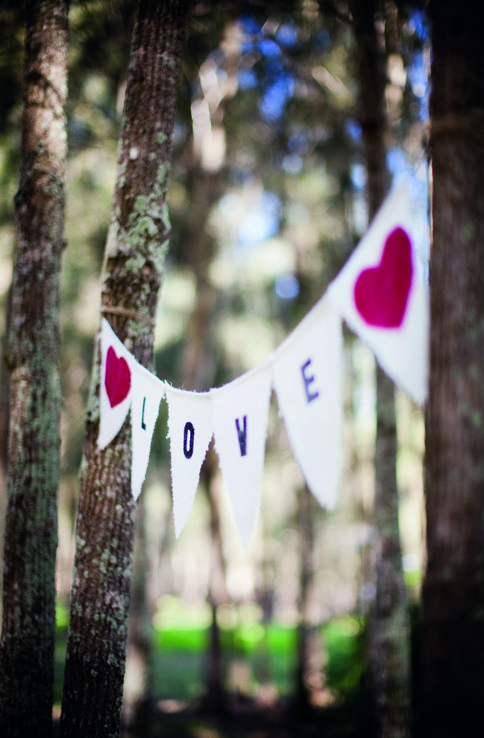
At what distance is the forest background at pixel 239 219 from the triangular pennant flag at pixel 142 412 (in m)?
1.03

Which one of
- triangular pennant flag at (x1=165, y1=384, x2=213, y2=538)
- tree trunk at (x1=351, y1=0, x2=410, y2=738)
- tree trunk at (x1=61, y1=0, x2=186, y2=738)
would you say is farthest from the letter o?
tree trunk at (x1=351, y1=0, x2=410, y2=738)

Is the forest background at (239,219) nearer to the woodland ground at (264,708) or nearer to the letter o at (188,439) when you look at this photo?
the woodland ground at (264,708)

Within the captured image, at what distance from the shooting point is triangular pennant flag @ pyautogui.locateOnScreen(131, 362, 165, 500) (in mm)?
2879

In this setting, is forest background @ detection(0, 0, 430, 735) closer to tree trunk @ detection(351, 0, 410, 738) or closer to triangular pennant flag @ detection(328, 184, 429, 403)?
tree trunk @ detection(351, 0, 410, 738)

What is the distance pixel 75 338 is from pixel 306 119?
753cm

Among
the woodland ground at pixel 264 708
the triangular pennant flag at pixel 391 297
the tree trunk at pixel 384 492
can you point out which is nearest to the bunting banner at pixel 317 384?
the triangular pennant flag at pixel 391 297

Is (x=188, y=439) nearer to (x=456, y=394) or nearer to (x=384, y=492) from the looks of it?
(x=456, y=394)

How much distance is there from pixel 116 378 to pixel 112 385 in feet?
0.20

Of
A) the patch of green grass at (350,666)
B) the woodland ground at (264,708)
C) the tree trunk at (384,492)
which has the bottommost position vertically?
the woodland ground at (264,708)

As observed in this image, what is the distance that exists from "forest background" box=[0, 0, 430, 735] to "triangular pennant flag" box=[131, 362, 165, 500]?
1031 mm

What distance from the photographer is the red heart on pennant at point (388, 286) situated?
2123mm

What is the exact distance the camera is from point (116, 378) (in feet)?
10.7

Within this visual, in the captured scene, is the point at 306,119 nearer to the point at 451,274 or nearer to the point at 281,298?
the point at 281,298

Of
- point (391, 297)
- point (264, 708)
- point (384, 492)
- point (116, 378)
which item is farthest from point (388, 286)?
point (264, 708)
